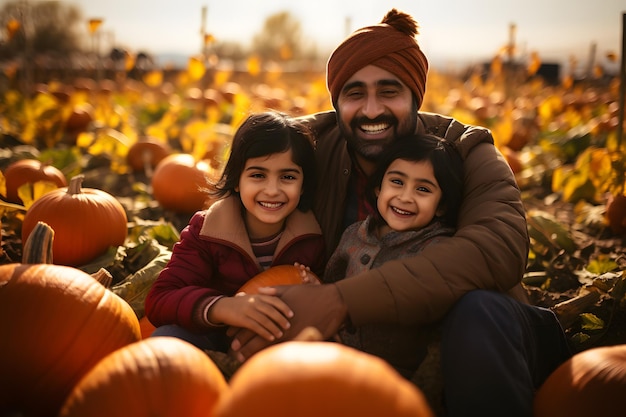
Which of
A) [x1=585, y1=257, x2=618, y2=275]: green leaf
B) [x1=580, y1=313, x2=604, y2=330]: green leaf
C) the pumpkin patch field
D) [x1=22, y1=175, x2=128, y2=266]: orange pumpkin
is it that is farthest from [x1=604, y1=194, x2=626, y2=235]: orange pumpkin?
[x1=22, y1=175, x2=128, y2=266]: orange pumpkin

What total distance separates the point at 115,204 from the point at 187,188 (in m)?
0.99

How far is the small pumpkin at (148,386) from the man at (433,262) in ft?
1.43

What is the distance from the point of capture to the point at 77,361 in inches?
76.0

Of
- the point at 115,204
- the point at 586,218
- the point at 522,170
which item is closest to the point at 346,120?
the point at 115,204

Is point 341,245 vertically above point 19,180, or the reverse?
point 341,245

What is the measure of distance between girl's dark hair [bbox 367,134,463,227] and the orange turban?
0.43 meters

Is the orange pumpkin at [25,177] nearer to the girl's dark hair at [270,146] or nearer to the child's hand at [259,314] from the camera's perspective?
the girl's dark hair at [270,146]

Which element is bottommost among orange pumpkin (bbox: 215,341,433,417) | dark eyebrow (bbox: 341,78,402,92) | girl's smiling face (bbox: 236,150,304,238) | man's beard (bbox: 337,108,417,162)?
orange pumpkin (bbox: 215,341,433,417)

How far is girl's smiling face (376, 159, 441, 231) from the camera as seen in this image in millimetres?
2471

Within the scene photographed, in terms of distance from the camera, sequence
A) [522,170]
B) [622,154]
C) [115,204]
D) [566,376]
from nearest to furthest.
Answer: [566,376] → [115,204] → [622,154] → [522,170]

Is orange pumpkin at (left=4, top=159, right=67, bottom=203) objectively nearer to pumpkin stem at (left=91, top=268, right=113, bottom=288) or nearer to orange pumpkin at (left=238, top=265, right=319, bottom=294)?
pumpkin stem at (left=91, top=268, right=113, bottom=288)

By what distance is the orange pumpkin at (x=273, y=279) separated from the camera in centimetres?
239

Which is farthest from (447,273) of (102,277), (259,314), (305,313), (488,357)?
(102,277)

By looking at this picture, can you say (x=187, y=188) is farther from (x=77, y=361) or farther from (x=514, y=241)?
(x=514, y=241)
